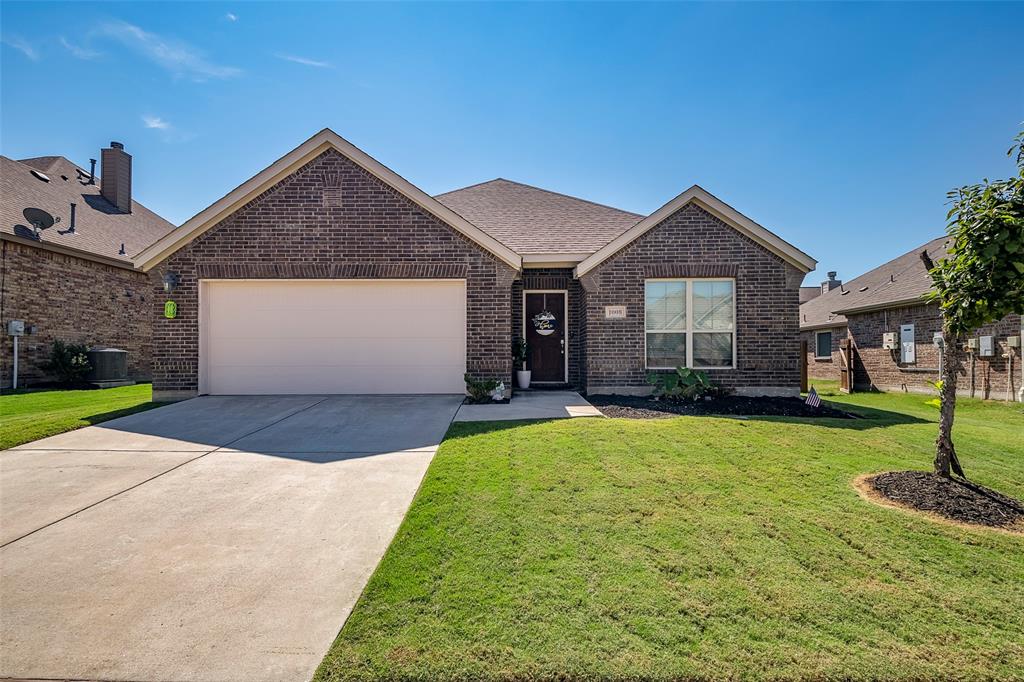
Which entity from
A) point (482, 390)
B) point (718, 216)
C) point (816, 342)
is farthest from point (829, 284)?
point (482, 390)

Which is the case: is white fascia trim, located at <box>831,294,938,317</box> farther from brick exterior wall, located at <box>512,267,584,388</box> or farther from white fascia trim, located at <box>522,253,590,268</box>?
white fascia trim, located at <box>522,253,590,268</box>

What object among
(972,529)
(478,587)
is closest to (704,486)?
(972,529)

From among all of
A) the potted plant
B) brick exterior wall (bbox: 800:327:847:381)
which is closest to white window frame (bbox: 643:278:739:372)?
the potted plant

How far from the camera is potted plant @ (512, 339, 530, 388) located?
1092 cm

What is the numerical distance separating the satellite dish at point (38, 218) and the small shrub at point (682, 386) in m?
15.9

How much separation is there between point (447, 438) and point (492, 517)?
265 cm

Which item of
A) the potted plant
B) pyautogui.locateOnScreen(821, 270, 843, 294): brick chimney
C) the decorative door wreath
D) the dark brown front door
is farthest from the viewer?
pyautogui.locateOnScreen(821, 270, 843, 294): brick chimney

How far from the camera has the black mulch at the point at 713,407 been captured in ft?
27.7

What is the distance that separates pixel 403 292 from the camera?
1009 centimetres

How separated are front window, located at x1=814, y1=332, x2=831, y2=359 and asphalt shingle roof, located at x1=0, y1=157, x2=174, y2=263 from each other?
1039 inches

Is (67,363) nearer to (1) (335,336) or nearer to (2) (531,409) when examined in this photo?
(1) (335,336)

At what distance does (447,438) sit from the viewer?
6457 mm

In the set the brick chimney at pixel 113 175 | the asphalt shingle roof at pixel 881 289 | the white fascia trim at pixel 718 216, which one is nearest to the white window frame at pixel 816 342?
the asphalt shingle roof at pixel 881 289

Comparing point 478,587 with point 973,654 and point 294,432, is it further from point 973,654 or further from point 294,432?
point 294,432
